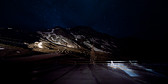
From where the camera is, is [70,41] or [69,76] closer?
[69,76]

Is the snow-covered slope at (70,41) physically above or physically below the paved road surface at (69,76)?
above

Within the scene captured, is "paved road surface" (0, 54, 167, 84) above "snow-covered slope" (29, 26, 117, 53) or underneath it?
underneath

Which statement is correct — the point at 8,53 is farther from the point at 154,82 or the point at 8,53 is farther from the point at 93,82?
the point at 154,82

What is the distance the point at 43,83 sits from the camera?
3816mm

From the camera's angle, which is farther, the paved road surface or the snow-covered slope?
the snow-covered slope

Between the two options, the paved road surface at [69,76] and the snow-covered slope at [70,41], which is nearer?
the paved road surface at [69,76]

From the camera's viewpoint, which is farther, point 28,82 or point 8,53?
point 8,53

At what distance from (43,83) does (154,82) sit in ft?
21.8

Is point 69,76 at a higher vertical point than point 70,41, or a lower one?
lower

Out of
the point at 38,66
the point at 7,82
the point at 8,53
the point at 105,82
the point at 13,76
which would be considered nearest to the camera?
the point at 7,82

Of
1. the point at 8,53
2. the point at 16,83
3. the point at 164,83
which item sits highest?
the point at 8,53

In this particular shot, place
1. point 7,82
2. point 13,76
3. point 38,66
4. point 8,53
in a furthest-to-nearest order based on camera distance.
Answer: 1. point 8,53
2. point 38,66
3. point 13,76
4. point 7,82

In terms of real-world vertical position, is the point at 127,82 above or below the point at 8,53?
below

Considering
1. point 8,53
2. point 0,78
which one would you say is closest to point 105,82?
point 0,78
